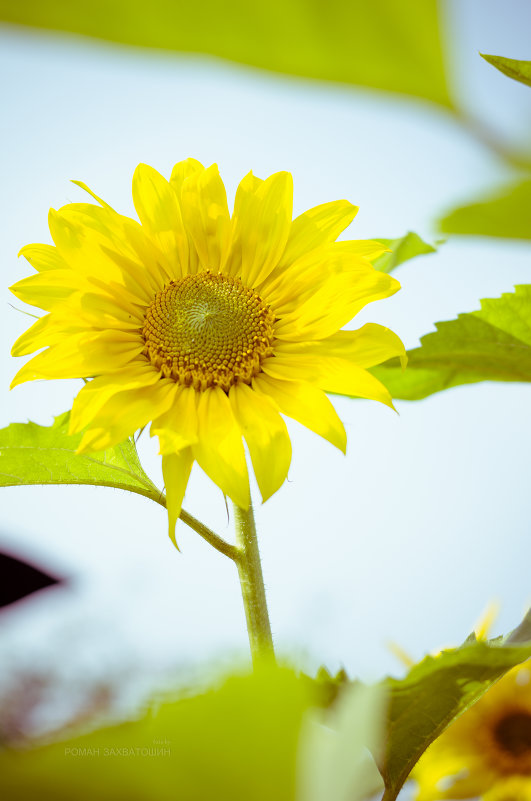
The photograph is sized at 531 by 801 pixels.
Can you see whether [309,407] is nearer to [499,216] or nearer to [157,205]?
[157,205]

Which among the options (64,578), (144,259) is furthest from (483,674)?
(144,259)

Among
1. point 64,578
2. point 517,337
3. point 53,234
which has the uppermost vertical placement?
point 53,234

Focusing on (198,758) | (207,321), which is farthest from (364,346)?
(198,758)

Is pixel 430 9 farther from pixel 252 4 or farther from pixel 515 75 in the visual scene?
pixel 515 75

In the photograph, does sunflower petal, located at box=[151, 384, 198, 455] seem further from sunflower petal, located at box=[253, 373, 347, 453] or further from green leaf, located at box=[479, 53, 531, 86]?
green leaf, located at box=[479, 53, 531, 86]

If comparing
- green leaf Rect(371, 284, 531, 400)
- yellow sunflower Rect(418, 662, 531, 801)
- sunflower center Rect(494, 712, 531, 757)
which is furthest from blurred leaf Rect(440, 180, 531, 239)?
sunflower center Rect(494, 712, 531, 757)

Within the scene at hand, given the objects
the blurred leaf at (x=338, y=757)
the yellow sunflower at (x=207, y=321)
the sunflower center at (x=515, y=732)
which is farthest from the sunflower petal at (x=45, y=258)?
the sunflower center at (x=515, y=732)
